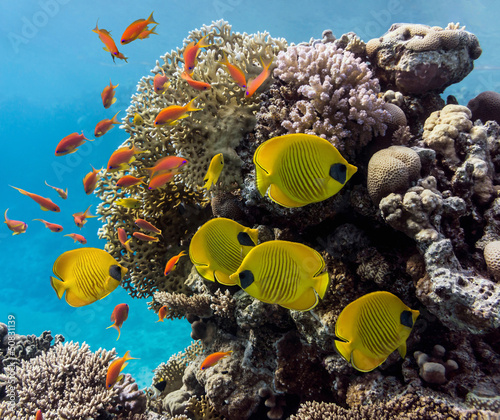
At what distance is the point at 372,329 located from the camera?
1674 mm

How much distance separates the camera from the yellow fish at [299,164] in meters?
1.46

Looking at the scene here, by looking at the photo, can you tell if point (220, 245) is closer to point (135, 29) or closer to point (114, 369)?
point (114, 369)

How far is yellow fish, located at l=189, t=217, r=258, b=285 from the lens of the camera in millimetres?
1838

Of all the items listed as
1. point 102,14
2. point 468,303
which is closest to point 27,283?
point 468,303

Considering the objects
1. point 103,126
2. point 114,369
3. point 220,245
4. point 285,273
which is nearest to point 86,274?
point 220,245

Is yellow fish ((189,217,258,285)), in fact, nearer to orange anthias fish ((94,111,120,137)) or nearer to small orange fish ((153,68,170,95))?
small orange fish ((153,68,170,95))

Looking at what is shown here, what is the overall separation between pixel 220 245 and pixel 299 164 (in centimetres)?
77

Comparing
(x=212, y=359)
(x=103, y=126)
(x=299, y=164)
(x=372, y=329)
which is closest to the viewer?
(x=299, y=164)

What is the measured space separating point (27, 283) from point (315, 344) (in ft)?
129

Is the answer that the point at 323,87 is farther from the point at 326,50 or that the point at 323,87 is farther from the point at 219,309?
the point at 219,309

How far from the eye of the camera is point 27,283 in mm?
31516

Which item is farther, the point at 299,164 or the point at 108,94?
the point at 108,94

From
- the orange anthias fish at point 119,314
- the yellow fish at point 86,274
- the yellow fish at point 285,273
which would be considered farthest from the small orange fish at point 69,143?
the yellow fish at point 285,273

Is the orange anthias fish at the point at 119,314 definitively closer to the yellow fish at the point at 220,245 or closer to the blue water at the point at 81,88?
the yellow fish at the point at 220,245
